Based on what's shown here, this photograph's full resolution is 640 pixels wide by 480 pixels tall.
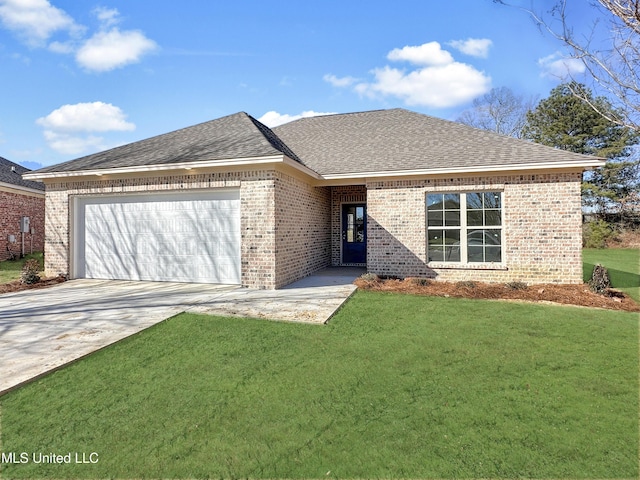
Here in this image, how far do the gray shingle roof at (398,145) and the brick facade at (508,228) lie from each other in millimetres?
517

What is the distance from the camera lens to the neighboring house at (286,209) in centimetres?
853

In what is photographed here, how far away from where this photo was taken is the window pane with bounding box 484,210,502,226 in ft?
30.2

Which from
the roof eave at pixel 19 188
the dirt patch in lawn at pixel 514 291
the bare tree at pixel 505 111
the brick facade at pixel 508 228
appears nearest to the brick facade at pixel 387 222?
the brick facade at pixel 508 228

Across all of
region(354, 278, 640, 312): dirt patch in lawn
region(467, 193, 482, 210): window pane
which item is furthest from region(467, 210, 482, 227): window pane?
region(354, 278, 640, 312): dirt patch in lawn

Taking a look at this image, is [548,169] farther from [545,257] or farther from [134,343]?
[134,343]

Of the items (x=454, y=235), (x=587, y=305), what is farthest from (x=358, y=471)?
(x=454, y=235)

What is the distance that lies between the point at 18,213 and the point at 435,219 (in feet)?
58.7

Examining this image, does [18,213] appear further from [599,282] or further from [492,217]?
[599,282]

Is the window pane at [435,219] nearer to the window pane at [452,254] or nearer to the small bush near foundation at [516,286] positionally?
the window pane at [452,254]

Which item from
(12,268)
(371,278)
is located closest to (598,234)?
(371,278)

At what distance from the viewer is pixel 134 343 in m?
4.57

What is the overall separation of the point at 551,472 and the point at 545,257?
8022 millimetres

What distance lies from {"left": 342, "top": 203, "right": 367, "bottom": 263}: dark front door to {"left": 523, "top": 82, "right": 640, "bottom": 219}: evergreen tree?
22946mm

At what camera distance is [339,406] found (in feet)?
9.98
